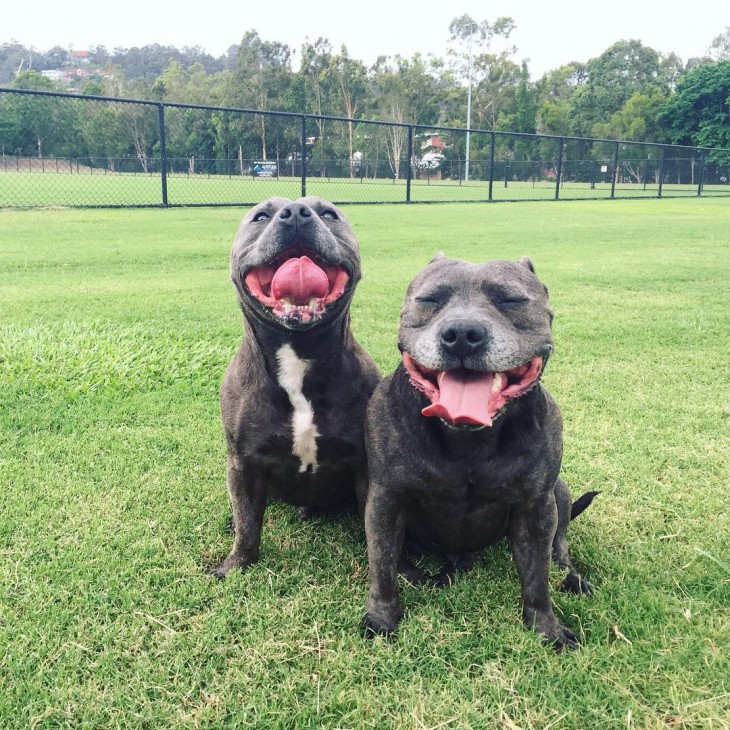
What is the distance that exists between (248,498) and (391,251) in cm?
843

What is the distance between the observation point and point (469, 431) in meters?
2.05

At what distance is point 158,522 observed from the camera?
9.56 ft

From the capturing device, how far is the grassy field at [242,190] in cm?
2212

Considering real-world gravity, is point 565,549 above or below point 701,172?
below

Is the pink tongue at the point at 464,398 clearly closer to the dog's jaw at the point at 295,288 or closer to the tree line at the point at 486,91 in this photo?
the dog's jaw at the point at 295,288

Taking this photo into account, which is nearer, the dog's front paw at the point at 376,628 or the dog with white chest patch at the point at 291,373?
the dog's front paw at the point at 376,628

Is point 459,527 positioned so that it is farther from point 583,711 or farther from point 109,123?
point 109,123

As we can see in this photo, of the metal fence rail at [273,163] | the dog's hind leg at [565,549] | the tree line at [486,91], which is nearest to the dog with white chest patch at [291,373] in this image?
the dog's hind leg at [565,549]

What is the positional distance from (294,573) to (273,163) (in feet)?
89.5

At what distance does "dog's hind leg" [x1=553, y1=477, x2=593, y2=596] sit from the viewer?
2.49 metres

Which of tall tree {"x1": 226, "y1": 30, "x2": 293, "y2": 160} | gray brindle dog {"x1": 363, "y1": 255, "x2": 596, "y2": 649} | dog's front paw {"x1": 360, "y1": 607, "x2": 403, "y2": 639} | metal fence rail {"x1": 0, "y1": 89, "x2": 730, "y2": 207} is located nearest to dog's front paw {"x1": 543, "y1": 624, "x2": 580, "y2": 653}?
gray brindle dog {"x1": 363, "y1": 255, "x2": 596, "y2": 649}

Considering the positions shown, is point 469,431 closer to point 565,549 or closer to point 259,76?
point 565,549

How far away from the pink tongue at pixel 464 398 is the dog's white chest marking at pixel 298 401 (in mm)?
684

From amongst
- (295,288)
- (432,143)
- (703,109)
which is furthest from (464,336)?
(703,109)
